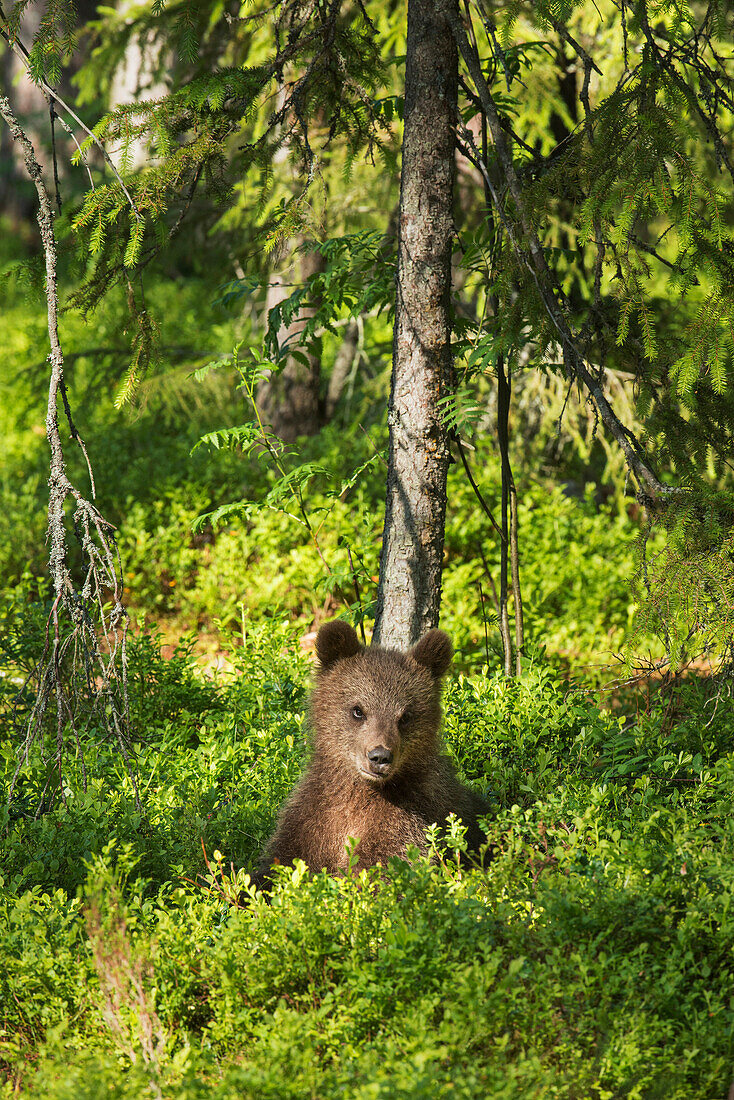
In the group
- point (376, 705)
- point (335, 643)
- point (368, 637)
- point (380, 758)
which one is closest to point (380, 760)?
point (380, 758)

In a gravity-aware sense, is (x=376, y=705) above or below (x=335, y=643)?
below

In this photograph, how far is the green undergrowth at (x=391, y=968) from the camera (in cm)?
283

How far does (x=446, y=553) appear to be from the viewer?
9.04m

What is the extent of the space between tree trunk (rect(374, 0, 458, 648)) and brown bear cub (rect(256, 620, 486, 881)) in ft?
3.38

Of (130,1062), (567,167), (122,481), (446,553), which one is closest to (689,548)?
(567,167)

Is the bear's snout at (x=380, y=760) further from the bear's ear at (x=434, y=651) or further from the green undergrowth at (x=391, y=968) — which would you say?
the bear's ear at (x=434, y=651)

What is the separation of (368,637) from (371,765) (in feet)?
9.48

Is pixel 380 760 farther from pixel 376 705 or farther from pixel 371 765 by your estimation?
pixel 376 705

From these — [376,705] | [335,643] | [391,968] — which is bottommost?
[391,968]

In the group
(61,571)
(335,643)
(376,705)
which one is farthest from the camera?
(335,643)

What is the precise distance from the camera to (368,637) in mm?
7117

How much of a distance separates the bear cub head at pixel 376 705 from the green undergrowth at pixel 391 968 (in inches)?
19.1

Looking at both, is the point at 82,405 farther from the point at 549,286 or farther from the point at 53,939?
the point at 53,939

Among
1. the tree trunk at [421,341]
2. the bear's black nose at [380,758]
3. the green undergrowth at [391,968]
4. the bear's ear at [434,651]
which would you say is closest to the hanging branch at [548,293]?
the tree trunk at [421,341]
